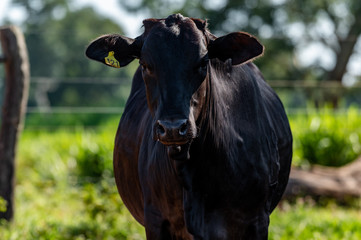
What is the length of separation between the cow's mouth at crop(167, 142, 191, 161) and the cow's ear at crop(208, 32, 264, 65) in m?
0.52

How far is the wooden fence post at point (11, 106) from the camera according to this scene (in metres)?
6.69

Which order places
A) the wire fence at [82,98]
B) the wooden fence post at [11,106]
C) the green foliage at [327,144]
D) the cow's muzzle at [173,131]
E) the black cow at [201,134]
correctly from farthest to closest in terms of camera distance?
the wire fence at [82,98] < the green foliage at [327,144] < the wooden fence post at [11,106] < the black cow at [201,134] < the cow's muzzle at [173,131]

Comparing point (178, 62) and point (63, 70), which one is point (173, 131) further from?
point (63, 70)

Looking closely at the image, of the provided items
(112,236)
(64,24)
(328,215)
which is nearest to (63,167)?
(112,236)

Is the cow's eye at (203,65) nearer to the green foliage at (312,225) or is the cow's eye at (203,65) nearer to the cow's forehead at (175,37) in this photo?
the cow's forehead at (175,37)

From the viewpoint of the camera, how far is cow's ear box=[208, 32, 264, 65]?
10.3 feet

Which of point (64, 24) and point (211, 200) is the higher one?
point (211, 200)

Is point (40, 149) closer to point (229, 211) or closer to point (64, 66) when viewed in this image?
point (64, 66)

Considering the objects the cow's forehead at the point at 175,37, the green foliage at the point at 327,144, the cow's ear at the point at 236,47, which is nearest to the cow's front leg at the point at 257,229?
the cow's ear at the point at 236,47

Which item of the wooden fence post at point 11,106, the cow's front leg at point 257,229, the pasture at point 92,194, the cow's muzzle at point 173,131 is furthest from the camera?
the wooden fence post at point 11,106

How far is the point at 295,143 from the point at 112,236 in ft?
15.1

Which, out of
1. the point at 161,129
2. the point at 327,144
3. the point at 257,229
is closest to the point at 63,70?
the point at 327,144

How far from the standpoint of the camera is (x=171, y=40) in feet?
9.53

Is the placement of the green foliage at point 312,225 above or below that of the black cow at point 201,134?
below
